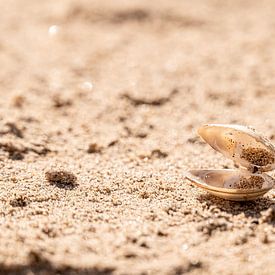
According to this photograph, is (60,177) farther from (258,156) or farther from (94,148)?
(258,156)

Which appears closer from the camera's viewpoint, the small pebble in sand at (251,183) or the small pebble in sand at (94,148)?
the small pebble in sand at (251,183)

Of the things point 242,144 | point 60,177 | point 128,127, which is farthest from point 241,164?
point 128,127

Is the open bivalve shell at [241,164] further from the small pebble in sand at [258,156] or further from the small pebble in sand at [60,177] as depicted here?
the small pebble in sand at [60,177]

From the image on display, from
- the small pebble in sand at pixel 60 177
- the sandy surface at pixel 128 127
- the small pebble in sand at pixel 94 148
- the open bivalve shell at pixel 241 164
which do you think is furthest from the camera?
the small pebble in sand at pixel 94 148


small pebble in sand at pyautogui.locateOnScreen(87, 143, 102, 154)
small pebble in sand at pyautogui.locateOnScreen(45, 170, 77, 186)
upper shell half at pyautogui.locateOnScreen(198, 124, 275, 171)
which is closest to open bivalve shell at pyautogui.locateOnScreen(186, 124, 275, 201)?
upper shell half at pyautogui.locateOnScreen(198, 124, 275, 171)

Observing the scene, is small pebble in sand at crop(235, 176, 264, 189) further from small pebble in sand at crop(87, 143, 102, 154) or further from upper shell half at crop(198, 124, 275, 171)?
small pebble in sand at crop(87, 143, 102, 154)

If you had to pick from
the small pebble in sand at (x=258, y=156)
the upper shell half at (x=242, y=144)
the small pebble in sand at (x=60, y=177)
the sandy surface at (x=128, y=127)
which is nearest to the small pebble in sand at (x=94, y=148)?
the sandy surface at (x=128, y=127)

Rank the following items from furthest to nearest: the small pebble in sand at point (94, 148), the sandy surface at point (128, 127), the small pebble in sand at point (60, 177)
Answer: the small pebble in sand at point (94, 148)
the small pebble in sand at point (60, 177)
the sandy surface at point (128, 127)
